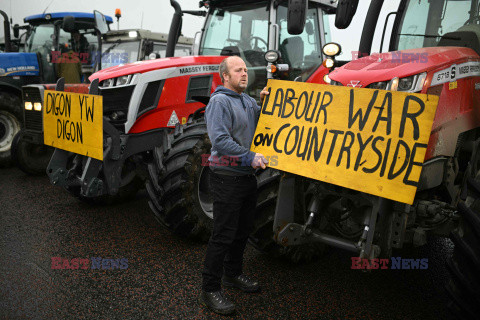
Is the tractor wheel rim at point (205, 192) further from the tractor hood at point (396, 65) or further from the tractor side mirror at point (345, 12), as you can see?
the tractor side mirror at point (345, 12)

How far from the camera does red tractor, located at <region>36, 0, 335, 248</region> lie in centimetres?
365

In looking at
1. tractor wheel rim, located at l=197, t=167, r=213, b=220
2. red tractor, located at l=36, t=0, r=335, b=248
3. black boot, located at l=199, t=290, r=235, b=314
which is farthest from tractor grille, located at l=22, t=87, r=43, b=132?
black boot, located at l=199, t=290, r=235, b=314

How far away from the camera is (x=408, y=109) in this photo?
2.09 m

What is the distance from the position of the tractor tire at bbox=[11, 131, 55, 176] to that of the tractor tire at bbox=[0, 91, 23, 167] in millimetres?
746

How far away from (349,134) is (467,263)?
85 cm

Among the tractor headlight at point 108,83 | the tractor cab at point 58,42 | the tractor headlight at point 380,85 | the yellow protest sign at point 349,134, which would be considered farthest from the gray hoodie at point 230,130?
the tractor cab at point 58,42

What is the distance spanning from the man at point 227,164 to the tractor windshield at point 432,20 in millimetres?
1422

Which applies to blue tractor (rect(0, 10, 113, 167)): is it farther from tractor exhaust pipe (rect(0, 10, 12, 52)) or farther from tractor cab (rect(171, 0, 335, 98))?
tractor cab (rect(171, 0, 335, 98))

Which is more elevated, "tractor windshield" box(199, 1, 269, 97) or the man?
"tractor windshield" box(199, 1, 269, 97)

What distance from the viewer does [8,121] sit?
6730 mm

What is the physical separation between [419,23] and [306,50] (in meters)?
2.00

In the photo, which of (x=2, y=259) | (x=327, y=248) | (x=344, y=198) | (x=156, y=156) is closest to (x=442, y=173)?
(x=344, y=198)

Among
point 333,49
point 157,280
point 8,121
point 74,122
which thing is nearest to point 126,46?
point 8,121

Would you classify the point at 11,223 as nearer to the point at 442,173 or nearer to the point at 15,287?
the point at 15,287
